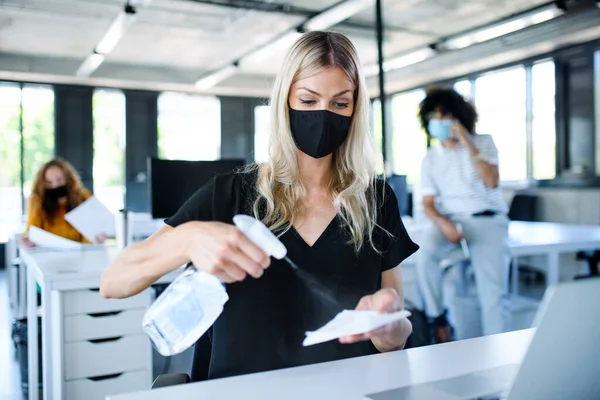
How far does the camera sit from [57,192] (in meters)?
3.71

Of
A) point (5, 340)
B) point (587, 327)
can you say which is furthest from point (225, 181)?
point (5, 340)

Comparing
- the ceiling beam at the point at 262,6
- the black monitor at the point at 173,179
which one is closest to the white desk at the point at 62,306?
the black monitor at the point at 173,179

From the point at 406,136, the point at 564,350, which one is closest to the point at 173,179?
the point at 564,350

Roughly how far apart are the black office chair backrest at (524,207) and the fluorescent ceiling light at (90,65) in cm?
585

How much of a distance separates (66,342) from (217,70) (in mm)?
7400

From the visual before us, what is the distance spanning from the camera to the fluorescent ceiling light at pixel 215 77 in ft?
28.3

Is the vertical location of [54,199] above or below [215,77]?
below

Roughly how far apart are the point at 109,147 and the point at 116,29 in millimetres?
3344

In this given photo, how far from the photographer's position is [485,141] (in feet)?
11.2

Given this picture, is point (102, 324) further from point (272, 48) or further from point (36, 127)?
point (36, 127)

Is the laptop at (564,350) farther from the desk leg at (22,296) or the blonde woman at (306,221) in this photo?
the desk leg at (22,296)

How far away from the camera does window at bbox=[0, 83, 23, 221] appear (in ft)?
27.5

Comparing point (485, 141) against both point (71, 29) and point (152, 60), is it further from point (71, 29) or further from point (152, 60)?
point (152, 60)

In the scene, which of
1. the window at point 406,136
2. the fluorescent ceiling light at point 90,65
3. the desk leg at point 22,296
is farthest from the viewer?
the window at point 406,136
